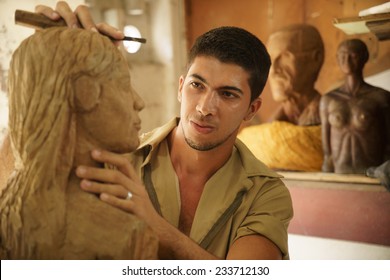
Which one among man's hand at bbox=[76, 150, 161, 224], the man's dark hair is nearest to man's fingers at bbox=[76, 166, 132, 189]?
man's hand at bbox=[76, 150, 161, 224]

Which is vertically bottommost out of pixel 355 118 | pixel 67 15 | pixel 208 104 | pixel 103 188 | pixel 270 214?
pixel 355 118

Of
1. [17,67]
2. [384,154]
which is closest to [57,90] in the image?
[17,67]

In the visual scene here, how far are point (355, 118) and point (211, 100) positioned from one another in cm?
190

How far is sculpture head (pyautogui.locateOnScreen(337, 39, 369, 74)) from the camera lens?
114 inches

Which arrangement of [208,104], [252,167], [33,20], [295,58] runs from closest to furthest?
[33,20] < [208,104] < [252,167] < [295,58]

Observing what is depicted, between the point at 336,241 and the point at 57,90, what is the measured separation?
230 cm

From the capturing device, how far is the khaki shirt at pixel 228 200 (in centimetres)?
127

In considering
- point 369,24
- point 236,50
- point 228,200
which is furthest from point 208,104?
point 369,24

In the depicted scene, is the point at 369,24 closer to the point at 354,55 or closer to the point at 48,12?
the point at 354,55

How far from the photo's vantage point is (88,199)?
3.12 ft

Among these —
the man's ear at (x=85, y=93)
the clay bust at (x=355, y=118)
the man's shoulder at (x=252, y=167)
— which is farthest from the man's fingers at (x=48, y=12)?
the clay bust at (x=355, y=118)

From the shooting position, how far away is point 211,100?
1.25 meters
